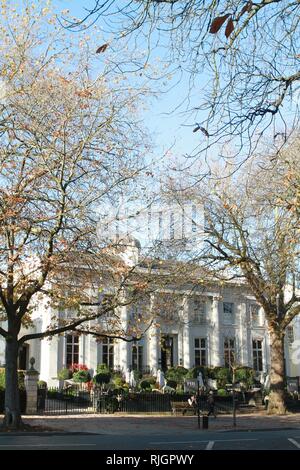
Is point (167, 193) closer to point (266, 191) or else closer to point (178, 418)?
point (266, 191)

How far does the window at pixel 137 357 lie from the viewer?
50.7 metres

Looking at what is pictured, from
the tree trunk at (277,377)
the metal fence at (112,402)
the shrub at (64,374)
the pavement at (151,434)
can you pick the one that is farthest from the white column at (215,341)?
the pavement at (151,434)

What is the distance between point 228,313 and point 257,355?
544 cm

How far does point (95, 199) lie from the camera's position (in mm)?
19672

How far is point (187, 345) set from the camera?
2144 inches

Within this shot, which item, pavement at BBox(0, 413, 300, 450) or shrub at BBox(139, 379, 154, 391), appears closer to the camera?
pavement at BBox(0, 413, 300, 450)

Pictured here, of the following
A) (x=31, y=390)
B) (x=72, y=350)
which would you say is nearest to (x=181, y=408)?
(x=31, y=390)

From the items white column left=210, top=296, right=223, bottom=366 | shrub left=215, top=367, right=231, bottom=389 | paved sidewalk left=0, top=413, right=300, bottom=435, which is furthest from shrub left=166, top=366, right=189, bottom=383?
paved sidewalk left=0, top=413, right=300, bottom=435

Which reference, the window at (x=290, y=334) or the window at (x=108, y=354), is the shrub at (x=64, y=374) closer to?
the window at (x=108, y=354)

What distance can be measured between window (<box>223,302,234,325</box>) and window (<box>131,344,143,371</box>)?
1101cm

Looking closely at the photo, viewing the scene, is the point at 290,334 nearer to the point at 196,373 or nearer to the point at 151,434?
the point at 196,373

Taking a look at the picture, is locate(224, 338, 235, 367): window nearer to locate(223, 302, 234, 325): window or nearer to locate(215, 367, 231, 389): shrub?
locate(223, 302, 234, 325): window

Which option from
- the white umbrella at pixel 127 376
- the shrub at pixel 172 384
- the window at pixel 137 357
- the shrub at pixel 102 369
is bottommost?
the shrub at pixel 172 384

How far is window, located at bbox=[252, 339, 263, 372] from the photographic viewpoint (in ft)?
195
